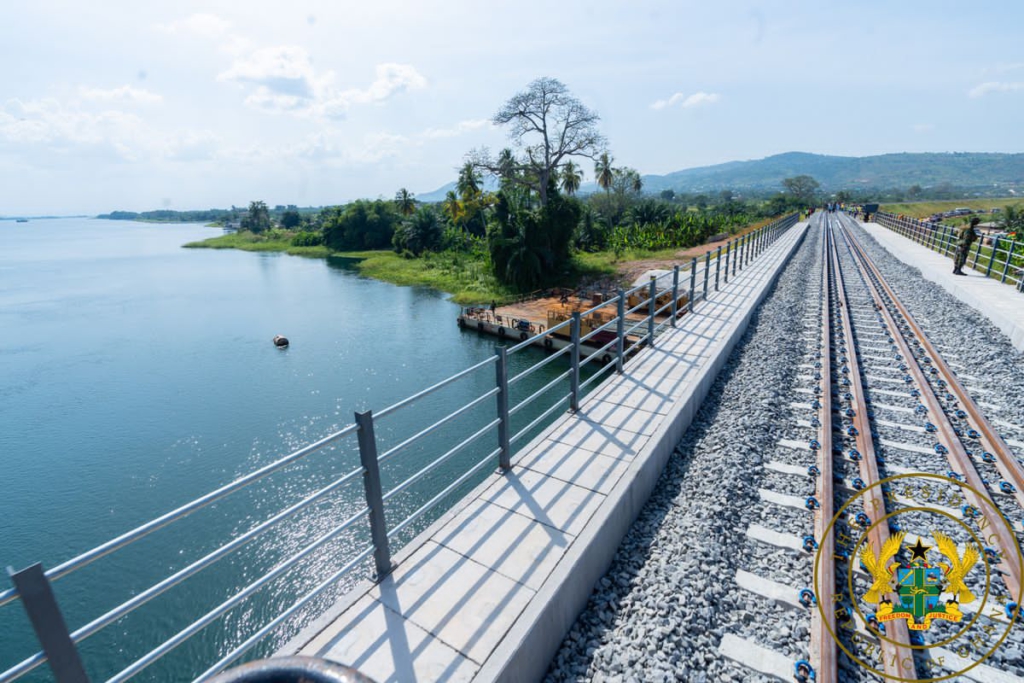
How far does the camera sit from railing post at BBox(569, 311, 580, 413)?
5414 mm

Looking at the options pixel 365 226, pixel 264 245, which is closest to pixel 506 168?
pixel 365 226

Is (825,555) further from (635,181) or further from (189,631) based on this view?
(635,181)

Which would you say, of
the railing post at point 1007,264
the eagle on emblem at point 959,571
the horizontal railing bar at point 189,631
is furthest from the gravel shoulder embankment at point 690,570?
the railing post at point 1007,264

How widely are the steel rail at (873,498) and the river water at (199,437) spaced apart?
25.9 feet

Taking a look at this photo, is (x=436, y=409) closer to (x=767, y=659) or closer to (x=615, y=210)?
(x=767, y=659)

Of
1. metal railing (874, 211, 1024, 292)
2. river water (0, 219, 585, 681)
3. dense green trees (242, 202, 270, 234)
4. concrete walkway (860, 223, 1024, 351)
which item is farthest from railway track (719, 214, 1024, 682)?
dense green trees (242, 202, 270, 234)

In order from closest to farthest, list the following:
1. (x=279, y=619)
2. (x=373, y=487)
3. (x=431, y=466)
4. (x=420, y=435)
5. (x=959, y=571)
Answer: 1. (x=279, y=619)
2. (x=373, y=487)
3. (x=959, y=571)
4. (x=420, y=435)
5. (x=431, y=466)

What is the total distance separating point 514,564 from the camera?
341cm

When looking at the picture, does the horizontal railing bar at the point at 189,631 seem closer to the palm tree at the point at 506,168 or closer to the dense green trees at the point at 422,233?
the palm tree at the point at 506,168

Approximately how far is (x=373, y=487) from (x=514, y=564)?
3.86 feet

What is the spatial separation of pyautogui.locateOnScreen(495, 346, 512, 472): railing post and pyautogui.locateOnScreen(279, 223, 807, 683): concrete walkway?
16 cm

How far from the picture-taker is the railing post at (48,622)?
1.60 meters

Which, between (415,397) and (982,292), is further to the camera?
(982,292)

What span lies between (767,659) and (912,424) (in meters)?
4.61
